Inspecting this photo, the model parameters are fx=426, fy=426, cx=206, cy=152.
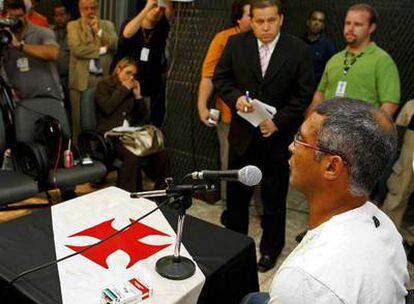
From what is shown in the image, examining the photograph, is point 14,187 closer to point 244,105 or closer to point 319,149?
point 244,105

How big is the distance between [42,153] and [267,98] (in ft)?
5.02

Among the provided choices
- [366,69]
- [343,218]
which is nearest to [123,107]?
[366,69]

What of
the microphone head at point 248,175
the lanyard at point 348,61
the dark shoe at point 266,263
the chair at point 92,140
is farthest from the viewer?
the chair at point 92,140

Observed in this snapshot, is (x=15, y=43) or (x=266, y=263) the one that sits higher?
(x=15, y=43)

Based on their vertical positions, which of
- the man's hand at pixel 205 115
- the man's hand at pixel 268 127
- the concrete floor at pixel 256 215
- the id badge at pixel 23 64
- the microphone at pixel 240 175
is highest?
the microphone at pixel 240 175

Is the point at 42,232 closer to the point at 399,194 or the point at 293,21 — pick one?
the point at 399,194

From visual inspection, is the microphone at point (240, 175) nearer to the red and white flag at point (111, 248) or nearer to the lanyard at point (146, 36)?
the red and white flag at point (111, 248)

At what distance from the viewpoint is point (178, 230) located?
137 centimetres

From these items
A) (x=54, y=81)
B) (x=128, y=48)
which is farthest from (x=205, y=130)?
(x=54, y=81)

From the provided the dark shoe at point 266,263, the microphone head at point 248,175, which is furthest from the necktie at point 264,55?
the microphone head at point 248,175

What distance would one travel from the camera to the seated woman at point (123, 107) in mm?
3414

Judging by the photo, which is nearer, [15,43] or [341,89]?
[341,89]

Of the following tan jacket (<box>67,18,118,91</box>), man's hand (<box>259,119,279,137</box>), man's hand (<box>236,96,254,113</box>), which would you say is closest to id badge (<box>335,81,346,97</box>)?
A: man's hand (<box>259,119,279,137</box>)

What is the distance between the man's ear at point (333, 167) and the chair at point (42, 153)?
219 centimetres
